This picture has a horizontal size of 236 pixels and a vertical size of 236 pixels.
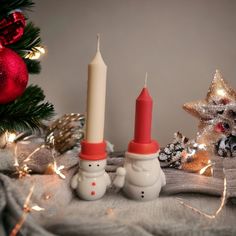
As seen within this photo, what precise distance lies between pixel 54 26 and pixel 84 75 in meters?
0.14

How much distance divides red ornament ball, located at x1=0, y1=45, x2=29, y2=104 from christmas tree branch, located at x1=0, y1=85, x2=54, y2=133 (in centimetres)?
4

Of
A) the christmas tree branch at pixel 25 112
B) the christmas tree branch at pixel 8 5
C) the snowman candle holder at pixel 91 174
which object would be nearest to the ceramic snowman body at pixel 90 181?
the snowman candle holder at pixel 91 174

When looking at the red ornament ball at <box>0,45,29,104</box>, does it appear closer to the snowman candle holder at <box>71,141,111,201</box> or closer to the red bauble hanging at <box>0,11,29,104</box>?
the red bauble hanging at <box>0,11,29,104</box>

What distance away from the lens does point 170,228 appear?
1.26 feet

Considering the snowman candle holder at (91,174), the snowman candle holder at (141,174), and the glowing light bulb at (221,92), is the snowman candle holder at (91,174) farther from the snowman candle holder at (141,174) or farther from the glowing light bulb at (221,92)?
the glowing light bulb at (221,92)

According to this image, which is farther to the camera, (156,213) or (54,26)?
(54,26)

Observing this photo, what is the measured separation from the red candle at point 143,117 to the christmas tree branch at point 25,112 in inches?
6.3

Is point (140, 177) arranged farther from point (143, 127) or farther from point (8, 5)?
point (8, 5)

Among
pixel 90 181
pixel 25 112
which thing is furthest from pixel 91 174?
pixel 25 112

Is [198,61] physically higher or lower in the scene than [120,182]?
higher

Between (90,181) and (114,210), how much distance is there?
6 cm

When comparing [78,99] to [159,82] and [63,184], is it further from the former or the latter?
[63,184]

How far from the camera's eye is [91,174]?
0.46 metres

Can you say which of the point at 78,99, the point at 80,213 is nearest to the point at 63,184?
the point at 80,213
